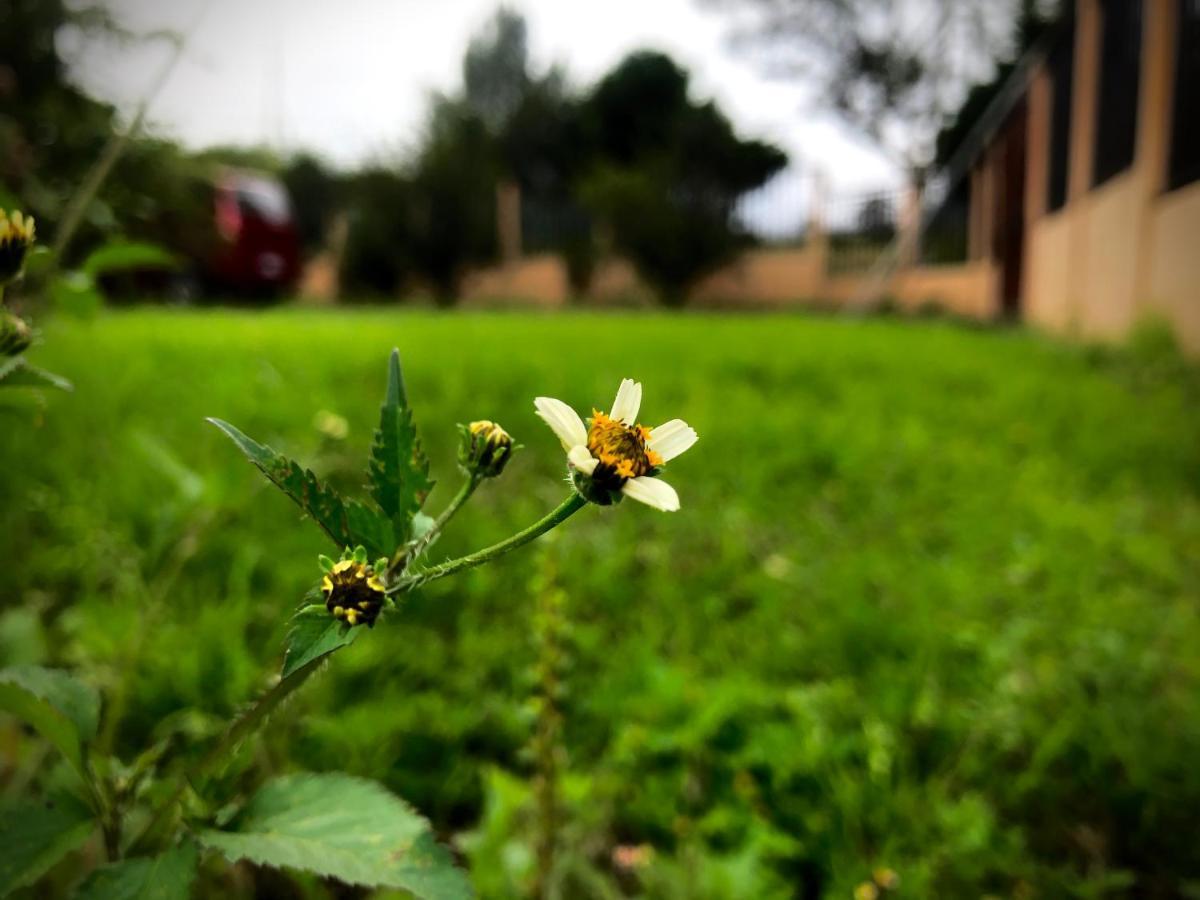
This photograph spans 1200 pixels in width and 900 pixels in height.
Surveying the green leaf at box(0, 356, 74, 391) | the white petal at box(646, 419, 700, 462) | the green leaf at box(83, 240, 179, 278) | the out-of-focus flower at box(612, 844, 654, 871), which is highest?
the green leaf at box(83, 240, 179, 278)

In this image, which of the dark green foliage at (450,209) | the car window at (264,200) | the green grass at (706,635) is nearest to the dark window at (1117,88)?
the green grass at (706,635)

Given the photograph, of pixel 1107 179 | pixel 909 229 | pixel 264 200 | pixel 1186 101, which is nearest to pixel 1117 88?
pixel 1107 179

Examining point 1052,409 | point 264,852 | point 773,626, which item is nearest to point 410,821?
point 264,852

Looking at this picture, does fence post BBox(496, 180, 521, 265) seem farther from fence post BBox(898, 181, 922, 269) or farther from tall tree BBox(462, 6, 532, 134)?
tall tree BBox(462, 6, 532, 134)

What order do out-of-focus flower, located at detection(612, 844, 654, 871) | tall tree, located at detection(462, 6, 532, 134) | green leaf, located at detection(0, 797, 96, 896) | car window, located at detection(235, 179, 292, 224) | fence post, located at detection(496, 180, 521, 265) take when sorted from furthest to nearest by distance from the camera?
tall tree, located at detection(462, 6, 532, 134) → fence post, located at detection(496, 180, 521, 265) → car window, located at detection(235, 179, 292, 224) → out-of-focus flower, located at detection(612, 844, 654, 871) → green leaf, located at detection(0, 797, 96, 896)

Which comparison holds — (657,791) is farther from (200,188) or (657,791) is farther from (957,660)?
(200,188)

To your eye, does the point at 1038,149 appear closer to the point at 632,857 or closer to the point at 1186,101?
the point at 1186,101

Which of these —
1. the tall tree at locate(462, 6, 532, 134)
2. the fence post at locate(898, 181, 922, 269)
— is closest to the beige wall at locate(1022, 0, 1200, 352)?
the fence post at locate(898, 181, 922, 269)
